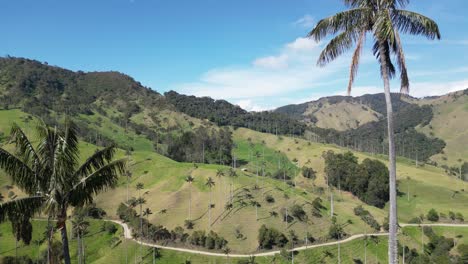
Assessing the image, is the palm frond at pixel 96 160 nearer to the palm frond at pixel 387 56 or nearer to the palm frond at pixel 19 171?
the palm frond at pixel 19 171

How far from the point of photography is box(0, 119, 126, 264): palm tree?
14633mm

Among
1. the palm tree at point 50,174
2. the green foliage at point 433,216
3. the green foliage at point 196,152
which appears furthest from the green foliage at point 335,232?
the palm tree at point 50,174

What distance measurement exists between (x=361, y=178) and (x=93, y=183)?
158109mm

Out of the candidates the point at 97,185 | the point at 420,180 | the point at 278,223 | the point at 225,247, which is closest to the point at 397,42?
the point at 97,185

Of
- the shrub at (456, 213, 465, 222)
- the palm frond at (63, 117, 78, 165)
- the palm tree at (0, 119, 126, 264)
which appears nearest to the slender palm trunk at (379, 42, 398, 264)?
the palm tree at (0, 119, 126, 264)

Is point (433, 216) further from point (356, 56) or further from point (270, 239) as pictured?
point (356, 56)

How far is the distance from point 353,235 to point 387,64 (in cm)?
10092

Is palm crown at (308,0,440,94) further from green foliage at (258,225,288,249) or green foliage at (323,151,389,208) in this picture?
green foliage at (323,151,389,208)

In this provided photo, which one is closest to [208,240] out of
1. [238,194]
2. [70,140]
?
[238,194]

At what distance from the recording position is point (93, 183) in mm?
15883

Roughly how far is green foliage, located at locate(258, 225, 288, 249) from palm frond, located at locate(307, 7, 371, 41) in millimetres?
88031

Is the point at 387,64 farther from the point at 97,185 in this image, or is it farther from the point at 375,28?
the point at 97,185

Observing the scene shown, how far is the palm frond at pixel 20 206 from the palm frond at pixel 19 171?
0.57m

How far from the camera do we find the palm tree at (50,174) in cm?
1463
